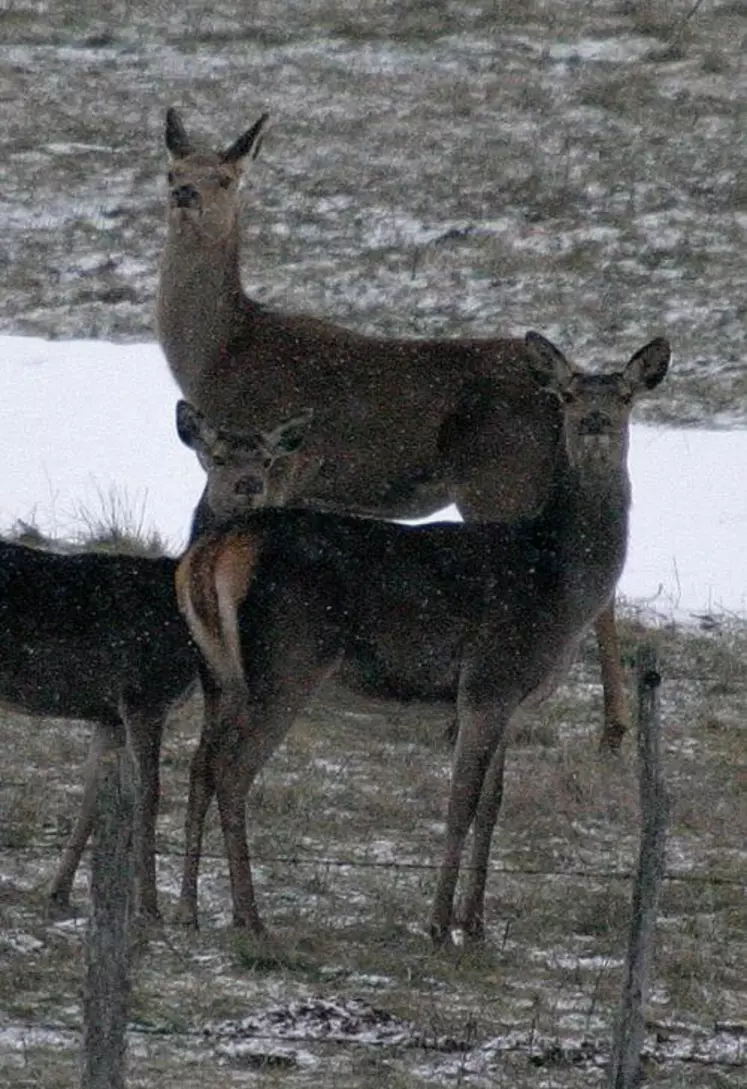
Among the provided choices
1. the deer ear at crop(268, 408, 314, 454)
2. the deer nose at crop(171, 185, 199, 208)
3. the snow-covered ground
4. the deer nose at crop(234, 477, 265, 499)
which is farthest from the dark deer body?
the snow-covered ground

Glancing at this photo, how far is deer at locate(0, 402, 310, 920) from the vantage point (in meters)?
8.31

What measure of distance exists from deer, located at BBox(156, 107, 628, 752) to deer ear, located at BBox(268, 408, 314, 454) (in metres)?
0.15

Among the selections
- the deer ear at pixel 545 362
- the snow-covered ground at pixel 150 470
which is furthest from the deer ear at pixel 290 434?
the snow-covered ground at pixel 150 470

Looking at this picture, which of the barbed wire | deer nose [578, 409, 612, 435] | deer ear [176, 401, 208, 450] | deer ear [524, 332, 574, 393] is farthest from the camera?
deer ear [176, 401, 208, 450]

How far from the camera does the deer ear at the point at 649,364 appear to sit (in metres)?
9.42

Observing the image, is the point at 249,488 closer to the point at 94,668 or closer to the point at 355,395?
the point at 94,668

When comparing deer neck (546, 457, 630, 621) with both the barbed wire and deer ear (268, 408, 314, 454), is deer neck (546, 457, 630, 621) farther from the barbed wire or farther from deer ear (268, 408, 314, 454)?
deer ear (268, 408, 314, 454)

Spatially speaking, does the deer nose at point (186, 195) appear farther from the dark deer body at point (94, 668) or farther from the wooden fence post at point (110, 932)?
the wooden fence post at point (110, 932)

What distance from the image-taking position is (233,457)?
9.80 m

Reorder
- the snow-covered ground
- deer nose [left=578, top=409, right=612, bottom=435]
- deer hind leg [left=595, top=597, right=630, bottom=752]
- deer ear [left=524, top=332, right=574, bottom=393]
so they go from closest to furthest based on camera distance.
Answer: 1. deer nose [left=578, top=409, right=612, bottom=435]
2. deer ear [left=524, top=332, right=574, bottom=393]
3. deer hind leg [left=595, top=597, right=630, bottom=752]
4. the snow-covered ground

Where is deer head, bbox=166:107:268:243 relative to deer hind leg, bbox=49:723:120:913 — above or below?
above

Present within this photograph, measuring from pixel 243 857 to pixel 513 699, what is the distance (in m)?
1.04

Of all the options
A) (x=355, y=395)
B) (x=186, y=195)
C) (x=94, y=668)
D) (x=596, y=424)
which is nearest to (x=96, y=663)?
(x=94, y=668)

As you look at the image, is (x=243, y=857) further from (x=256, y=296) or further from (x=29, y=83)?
(x=29, y=83)
